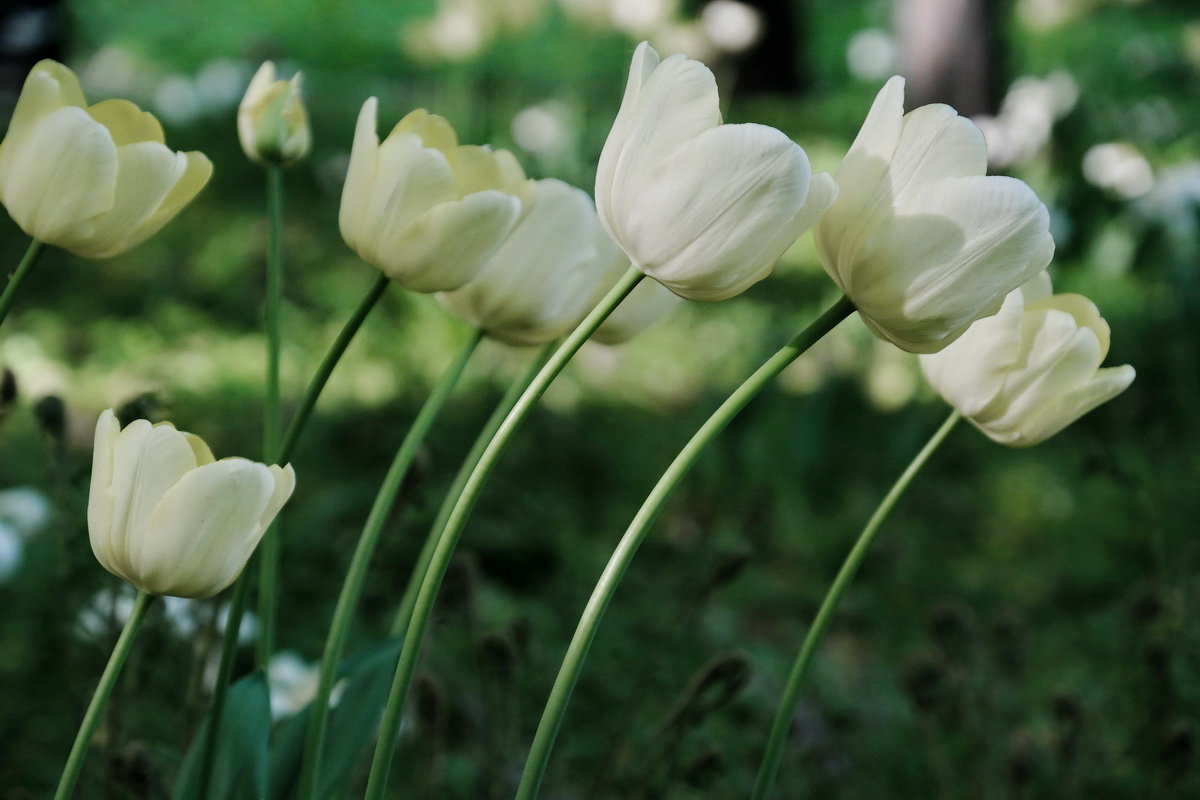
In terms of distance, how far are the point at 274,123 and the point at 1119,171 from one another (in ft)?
10.1

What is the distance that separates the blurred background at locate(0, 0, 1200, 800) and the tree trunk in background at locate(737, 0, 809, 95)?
6.19 feet

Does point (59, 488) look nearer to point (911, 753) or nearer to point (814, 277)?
point (911, 753)

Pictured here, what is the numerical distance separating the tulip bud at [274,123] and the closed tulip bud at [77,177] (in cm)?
7

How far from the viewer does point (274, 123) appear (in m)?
0.75

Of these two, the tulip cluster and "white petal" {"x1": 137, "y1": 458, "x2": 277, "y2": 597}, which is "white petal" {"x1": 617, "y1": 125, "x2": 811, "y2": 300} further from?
"white petal" {"x1": 137, "y1": 458, "x2": 277, "y2": 597}

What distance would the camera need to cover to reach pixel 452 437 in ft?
8.75

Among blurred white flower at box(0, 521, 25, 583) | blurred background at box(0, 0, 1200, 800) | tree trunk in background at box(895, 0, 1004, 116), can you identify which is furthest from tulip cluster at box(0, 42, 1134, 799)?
tree trunk in background at box(895, 0, 1004, 116)

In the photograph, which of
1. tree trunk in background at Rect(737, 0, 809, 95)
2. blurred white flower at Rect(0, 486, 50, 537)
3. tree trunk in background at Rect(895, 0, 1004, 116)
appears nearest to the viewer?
blurred white flower at Rect(0, 486, 50, 537)

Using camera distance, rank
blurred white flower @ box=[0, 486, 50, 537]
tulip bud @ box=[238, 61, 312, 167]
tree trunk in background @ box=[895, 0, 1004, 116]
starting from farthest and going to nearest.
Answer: tree trunk in background @ box=[895, 0, 1004, 116], blurred white flower @ box=[0, 486, 50, 537], tulip bud @ box=[238, 61, 312, 167]

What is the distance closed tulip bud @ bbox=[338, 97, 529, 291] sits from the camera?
636mm

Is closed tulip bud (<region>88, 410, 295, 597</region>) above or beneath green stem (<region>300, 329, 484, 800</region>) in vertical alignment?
above

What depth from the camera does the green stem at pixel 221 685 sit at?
64 cm

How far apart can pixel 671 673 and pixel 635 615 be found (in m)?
0.28

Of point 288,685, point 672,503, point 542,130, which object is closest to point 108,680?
point 288,685
